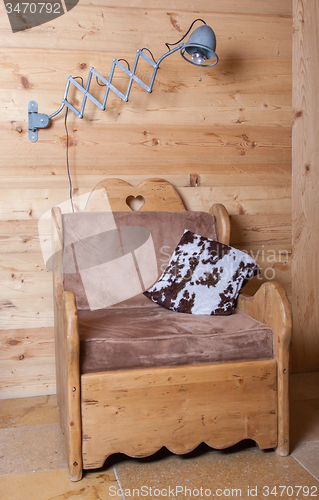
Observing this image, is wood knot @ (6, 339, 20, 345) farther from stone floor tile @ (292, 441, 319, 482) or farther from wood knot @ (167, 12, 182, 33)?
wood knot @ (167, 12, 182, 33)

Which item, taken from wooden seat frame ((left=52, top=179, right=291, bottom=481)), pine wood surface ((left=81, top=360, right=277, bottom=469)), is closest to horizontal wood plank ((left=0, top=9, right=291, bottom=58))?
wooden seat frame ((left=52, top=179, right=291, bottom=481))

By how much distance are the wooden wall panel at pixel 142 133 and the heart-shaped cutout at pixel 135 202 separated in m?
0.11

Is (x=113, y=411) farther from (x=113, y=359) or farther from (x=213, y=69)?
(x=213, y=69)

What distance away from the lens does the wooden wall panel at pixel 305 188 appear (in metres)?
2.31

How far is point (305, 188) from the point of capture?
237 cm

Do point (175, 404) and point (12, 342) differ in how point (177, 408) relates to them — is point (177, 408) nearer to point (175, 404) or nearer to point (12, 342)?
point (175, 404)

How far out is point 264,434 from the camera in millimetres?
1484

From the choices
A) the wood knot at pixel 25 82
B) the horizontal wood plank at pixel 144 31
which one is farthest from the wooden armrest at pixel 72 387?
the horizontal wood plank at pixel 144 31

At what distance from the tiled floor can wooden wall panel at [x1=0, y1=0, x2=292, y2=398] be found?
1.94ft

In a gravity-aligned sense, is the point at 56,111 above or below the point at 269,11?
below

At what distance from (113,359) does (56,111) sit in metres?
1.24

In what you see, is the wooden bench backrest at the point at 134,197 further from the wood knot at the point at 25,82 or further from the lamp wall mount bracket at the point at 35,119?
the wood knot at the point at 25,82

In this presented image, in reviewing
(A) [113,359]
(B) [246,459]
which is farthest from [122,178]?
(B) [246,459]

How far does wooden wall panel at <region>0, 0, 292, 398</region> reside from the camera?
2053mm
